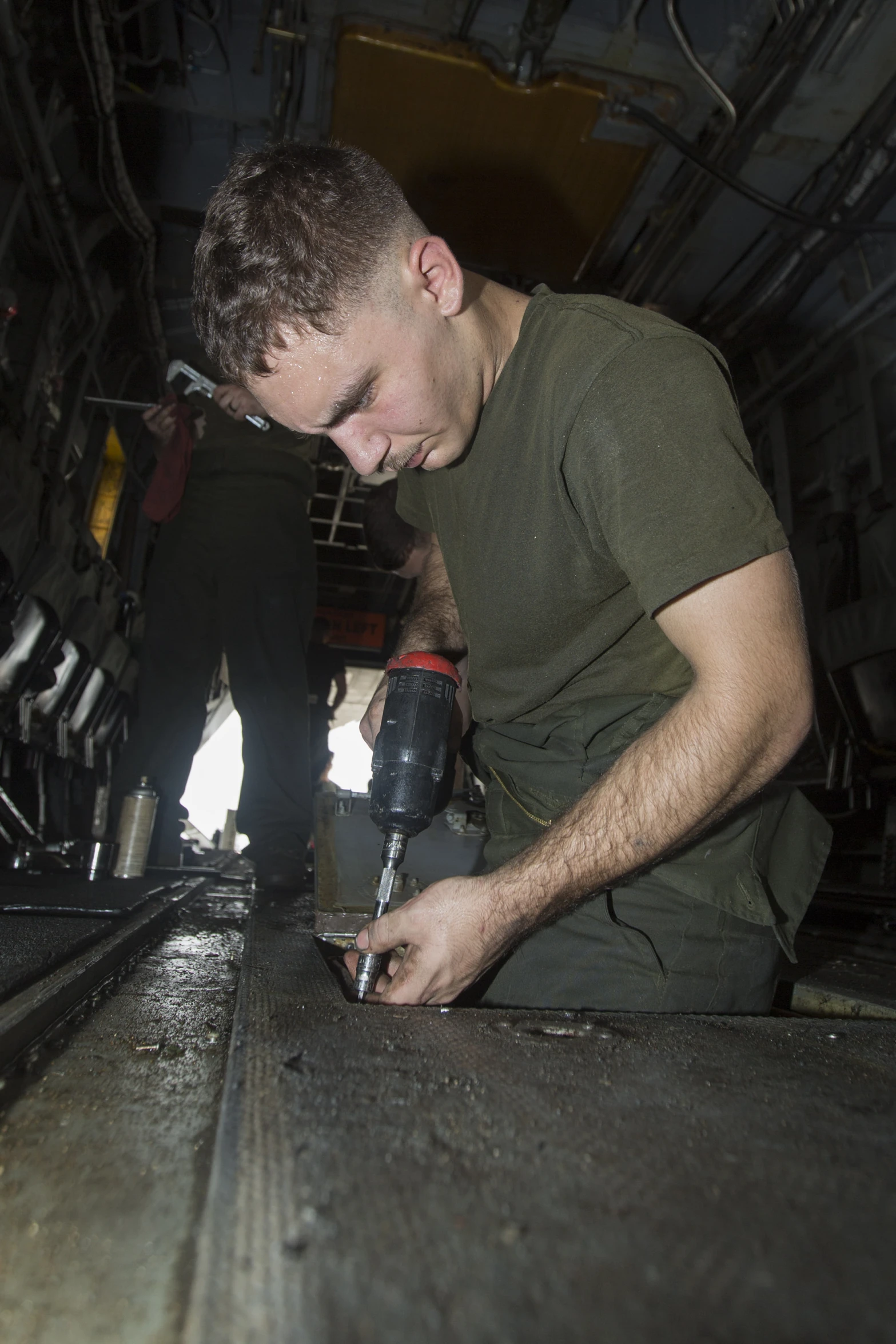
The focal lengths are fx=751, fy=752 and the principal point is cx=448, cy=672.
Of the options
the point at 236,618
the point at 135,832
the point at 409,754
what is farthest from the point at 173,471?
the point at 409,754

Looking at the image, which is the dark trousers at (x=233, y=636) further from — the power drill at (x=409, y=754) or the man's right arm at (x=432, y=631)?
the power drill at (x=409, y=754)

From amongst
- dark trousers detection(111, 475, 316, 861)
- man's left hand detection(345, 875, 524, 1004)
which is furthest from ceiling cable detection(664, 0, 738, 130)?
man's left hand detection(345, 875, 524, 1004)

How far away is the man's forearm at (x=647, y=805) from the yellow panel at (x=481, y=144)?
11.3 ft

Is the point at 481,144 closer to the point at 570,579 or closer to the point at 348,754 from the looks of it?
the point at 570,579

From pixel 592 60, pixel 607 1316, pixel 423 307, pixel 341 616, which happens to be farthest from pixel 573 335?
pixel 341 616

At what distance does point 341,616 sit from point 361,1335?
361 inches

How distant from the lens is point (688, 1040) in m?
0.83

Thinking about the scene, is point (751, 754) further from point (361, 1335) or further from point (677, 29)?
point (677, 29)

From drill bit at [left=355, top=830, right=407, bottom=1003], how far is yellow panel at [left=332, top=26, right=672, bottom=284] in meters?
3.41

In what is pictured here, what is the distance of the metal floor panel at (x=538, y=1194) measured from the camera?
0.34 meters

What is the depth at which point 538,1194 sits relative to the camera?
0.44 meters

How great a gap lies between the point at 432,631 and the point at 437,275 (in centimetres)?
85

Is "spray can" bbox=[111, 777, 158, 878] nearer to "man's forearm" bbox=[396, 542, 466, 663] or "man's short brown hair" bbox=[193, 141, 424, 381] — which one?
"man's forearm" bbox=[396, 542, 466, 663]

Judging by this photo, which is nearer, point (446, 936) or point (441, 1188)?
point (441, 1188)
